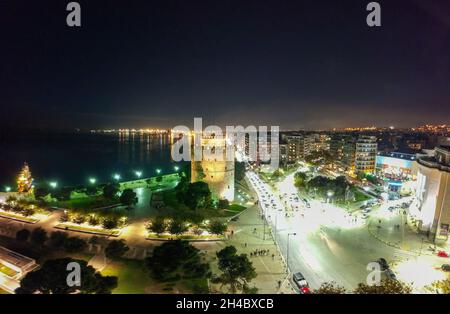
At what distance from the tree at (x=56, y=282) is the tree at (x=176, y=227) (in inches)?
268

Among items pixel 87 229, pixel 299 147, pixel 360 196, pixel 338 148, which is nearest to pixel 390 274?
pixel 360 196

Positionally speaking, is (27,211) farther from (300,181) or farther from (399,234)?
(300,181)

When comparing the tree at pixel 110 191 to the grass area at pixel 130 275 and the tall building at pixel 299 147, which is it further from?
the tall building at pixel 299 147

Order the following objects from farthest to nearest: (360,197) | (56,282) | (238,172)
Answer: (238,172)
(360,197)
(56,282)

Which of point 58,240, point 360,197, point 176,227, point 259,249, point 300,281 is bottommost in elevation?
point 259,249

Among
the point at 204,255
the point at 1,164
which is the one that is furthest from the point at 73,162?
the point at 204,255

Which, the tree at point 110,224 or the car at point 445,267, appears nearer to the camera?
the car at point 445,267

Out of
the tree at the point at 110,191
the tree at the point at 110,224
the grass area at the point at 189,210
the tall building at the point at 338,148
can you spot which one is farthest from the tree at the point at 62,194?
the tall building at the point at 338,148

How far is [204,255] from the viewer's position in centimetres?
1719

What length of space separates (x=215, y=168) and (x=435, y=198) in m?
17.9

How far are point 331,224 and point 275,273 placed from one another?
32.5ft

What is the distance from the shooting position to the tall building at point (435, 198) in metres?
21.1

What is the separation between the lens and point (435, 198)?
2230cm

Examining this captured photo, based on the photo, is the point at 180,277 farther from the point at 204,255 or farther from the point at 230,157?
the point at 230,157
